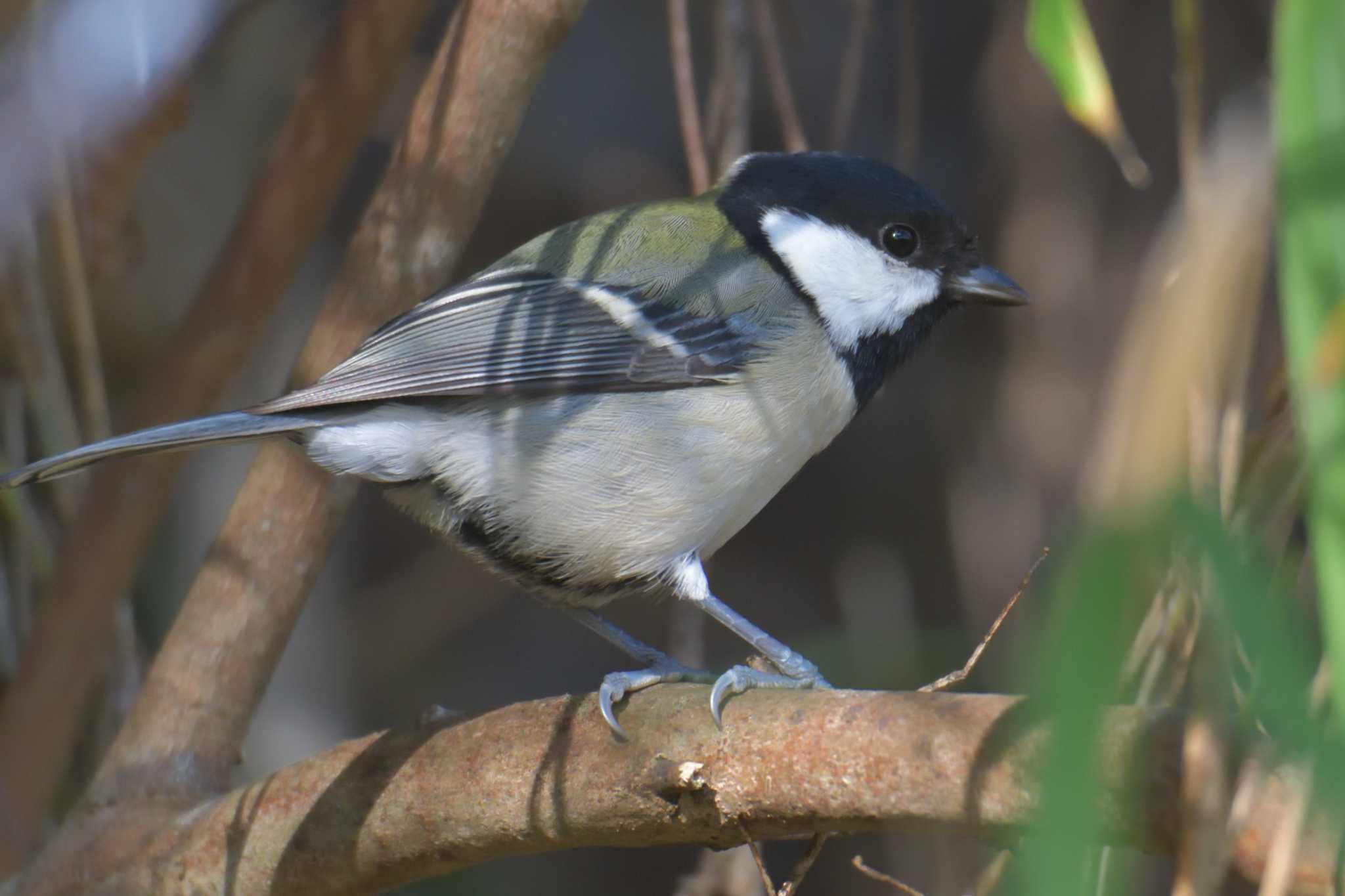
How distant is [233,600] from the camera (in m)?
1.96

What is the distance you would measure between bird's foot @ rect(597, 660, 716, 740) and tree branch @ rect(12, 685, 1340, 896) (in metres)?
0.01

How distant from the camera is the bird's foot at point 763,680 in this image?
1370 mm

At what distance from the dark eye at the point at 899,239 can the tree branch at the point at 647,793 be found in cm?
95

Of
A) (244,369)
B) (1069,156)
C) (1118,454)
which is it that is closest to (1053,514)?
(1069,156)

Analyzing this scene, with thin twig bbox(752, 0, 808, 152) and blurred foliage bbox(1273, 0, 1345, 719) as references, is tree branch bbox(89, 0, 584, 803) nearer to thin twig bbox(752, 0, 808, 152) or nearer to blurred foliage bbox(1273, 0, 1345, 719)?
thin twig bbox(752, 0, 808, 152)

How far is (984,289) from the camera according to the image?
215cm

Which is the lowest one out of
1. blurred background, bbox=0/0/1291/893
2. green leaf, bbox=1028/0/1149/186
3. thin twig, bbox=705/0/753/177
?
blurred background, bbox=0/0/1291/893

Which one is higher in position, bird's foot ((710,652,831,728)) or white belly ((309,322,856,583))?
white belly ((309,322,856,583))

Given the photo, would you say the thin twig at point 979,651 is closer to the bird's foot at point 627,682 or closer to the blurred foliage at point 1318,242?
the bird's foot at point 627,682

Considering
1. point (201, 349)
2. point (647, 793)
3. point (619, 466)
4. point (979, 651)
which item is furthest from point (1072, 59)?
point (201, 349)

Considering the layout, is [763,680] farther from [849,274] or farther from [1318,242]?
[1318,242]

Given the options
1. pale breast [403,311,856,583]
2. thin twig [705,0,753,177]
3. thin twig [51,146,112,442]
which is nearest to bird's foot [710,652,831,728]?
pale breast [403,311,856,583]

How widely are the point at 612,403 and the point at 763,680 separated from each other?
51 cm

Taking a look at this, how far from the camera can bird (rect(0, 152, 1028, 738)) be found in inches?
74.6
